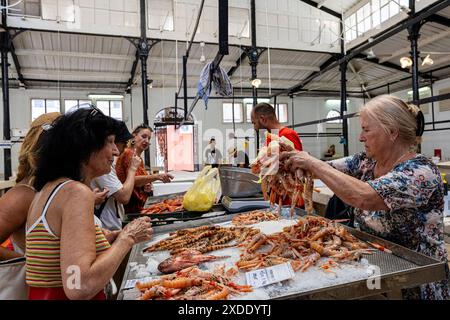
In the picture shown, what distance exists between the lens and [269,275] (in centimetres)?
118

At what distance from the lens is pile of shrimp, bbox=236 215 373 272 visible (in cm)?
135

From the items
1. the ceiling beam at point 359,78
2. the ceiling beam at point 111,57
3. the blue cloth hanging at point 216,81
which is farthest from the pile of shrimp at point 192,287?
the ceiling beam at point 359,78

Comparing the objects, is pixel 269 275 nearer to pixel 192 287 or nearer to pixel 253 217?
pixel 192 287

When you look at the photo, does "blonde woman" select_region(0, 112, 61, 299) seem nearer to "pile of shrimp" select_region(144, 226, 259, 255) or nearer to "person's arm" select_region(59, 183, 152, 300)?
"person's arm" select_region(59, 183, 152, 300)

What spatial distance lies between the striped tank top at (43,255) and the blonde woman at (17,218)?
0.42 feet

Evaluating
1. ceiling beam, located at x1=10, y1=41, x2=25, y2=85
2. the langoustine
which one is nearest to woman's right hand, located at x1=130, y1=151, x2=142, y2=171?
the langoustine

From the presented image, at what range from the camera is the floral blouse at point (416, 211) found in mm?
1262

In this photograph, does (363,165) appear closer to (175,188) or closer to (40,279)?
(40,279)

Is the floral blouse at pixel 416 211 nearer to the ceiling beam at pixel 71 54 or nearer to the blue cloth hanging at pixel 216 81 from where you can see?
the blue cloth hanging at pixel 216 81

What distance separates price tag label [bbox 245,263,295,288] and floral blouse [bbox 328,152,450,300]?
1.70 feet

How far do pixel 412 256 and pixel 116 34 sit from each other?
966 cm

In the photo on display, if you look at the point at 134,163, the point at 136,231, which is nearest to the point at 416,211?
the point at 136,231

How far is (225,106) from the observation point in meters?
13.9

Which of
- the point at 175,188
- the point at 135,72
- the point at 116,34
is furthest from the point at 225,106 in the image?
the point at 175,188
